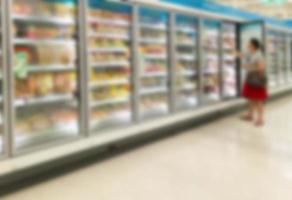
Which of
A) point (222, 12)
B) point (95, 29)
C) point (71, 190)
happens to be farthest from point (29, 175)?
point (222, 12)

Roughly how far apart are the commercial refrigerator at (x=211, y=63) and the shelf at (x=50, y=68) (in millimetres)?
3171

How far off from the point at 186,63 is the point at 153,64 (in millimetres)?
959

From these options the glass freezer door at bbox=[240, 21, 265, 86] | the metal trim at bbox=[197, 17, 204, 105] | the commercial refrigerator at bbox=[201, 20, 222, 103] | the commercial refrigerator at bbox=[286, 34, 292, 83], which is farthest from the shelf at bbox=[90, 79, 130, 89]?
the commercial refrigerator at bbox=[286, 34, 292, 83]

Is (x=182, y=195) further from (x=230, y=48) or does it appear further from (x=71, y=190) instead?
(x=230, y=48)

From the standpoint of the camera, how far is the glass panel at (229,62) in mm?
7621

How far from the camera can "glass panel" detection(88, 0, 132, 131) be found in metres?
4.66

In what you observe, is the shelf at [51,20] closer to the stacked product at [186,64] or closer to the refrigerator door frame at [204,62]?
the stacked product at [186,64]

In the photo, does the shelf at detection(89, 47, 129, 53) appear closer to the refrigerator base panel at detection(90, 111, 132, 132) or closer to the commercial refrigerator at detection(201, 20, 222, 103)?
the refrigerator base panel at detection(90, 111, 132, 132)

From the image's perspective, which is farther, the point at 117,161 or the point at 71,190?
the point at 117,161

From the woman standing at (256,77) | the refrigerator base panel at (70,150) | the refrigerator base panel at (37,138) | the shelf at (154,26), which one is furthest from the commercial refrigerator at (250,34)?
the refrigerator base panel at (37,138)

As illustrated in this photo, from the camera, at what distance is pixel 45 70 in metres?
4.12

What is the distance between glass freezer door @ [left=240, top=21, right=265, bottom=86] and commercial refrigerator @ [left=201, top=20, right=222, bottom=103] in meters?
0.72

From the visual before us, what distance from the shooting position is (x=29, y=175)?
3648 millimetres

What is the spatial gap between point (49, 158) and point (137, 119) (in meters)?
1.55
